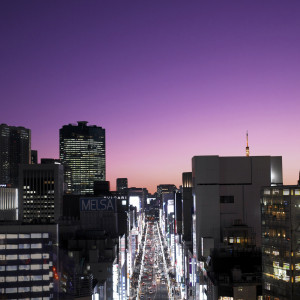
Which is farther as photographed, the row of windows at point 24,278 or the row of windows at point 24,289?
the row of windows at point 24,278

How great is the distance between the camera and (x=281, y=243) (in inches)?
2790

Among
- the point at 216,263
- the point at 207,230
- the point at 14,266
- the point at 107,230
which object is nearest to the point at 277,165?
the point at 207,230

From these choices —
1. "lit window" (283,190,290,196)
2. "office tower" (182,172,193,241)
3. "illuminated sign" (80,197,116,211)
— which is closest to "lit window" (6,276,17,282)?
"lit window" (283,190,290,196)

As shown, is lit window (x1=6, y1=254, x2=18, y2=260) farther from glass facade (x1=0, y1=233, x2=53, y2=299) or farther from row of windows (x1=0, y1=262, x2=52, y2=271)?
row of windows (x1=0, y1=262, x2=52, y2=271)

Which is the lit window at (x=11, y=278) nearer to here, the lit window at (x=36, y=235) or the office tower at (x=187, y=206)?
the lit window at (x=36, y=235)

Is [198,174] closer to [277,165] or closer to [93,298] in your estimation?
[277,165]

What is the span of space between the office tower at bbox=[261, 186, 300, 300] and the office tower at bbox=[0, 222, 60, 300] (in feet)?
114

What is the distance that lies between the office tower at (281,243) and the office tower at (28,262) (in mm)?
34709

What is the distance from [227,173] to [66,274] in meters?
45.3

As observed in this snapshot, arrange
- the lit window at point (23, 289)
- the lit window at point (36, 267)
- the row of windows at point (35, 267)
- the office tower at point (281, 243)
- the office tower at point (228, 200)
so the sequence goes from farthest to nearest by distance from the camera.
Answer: the office tower at point (228, 200) → the lit window at point (36, 267) → the row of windows at point (35, 267) → the lit window at point (23, 289) → the office tower at point (281, 243)

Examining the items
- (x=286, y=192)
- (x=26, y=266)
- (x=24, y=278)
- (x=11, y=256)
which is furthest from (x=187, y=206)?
(x=286, y=192)

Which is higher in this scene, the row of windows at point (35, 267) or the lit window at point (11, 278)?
the row of windows at point (35, 267)

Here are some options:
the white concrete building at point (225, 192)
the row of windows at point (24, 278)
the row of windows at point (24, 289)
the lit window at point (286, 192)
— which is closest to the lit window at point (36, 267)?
the row of windows at point (24, 278)

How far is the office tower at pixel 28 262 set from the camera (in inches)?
3169
